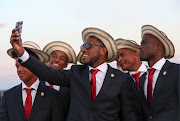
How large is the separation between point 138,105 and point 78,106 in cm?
123

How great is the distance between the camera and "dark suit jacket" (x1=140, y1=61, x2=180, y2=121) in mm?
4895

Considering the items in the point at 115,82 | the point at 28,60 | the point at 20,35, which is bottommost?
the point at 115,82

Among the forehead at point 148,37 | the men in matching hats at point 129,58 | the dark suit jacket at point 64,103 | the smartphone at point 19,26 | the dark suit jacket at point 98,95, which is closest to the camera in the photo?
the smartphone at point 19,26

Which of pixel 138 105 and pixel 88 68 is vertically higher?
pixel 88 68

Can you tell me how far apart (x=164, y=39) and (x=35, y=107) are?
295 cm

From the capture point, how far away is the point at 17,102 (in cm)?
539

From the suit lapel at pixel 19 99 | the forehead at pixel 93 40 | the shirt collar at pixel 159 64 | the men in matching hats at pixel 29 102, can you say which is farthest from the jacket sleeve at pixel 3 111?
the shirt collar at pixel 159 64

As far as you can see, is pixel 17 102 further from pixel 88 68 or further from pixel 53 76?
pixel 88 68

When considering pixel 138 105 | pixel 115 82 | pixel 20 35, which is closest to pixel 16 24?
pixel 20 35

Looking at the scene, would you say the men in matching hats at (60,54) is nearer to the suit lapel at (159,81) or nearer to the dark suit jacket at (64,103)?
the dark suit jacket at (64,103)

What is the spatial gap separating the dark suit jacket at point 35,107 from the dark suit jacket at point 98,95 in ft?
1.61

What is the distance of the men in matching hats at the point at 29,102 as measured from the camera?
5312 mm

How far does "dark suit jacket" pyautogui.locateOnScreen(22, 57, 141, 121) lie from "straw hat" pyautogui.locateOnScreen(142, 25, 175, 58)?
111 cm

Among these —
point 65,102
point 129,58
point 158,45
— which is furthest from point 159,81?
point 129,58
